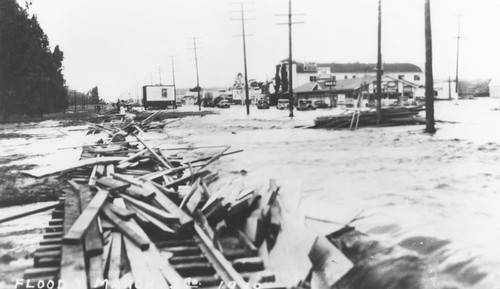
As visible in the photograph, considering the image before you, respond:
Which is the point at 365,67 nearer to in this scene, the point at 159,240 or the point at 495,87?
the point at 495,87

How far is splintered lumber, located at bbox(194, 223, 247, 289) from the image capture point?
4.19 meters

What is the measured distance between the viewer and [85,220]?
5148 mm

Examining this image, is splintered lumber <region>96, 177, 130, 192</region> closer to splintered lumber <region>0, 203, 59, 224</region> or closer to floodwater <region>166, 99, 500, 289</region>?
splintered lumber <region>0, 203, 59, 224</region>

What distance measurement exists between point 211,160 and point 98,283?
247 inches

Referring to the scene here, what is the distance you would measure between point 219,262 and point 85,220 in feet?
5.79

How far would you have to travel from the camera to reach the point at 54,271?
439 cm

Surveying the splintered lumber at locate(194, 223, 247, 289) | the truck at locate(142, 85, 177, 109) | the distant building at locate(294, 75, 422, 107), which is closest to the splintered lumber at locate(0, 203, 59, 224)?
the splintered lumber at locate(194, 223, 247, 289)

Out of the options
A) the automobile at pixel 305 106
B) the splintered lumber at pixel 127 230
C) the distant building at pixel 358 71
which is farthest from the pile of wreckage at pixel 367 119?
the distant building at pixel 358 71

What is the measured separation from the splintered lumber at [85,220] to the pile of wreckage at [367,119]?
55.6 feet

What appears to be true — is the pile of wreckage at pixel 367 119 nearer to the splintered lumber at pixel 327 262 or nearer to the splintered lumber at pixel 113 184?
Result: the splintered lumber at pixel 113 184

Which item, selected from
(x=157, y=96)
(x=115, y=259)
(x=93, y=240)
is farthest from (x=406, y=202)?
(x=157, y=96)

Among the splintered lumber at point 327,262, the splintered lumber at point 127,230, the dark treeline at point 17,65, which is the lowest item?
the splintered lumber at point 327,262

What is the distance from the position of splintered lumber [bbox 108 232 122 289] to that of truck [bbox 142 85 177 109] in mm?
55160

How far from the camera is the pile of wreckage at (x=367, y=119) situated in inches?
873
